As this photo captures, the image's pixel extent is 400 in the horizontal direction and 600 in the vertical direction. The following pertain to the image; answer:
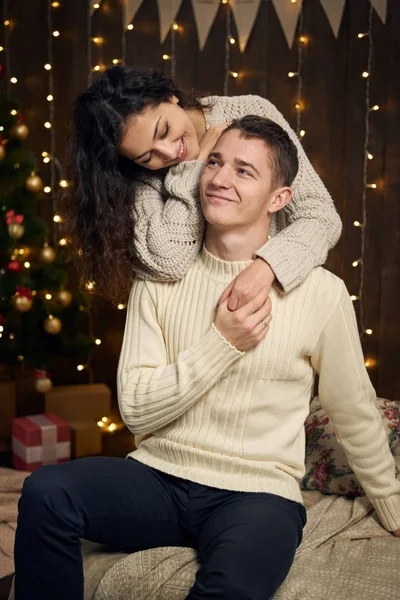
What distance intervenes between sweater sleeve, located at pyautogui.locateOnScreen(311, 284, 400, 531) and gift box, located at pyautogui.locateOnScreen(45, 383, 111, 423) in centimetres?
190

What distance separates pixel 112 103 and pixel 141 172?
0.20m

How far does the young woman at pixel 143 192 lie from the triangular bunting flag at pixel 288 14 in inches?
74.3

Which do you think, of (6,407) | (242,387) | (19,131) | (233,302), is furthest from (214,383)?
(6,407)

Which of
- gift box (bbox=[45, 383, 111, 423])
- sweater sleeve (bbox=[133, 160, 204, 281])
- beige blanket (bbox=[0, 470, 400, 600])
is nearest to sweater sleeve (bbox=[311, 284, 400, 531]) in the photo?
beige blanket (bbox=[0, 470, 400, 600])

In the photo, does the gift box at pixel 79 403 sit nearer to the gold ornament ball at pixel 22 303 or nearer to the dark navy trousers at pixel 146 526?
the gold ornament ball at pixel 22 303

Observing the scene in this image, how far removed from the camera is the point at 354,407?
1728mm

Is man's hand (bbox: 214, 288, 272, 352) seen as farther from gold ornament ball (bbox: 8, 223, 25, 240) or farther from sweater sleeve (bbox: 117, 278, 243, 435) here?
gold ornament ball (bbox: 8, 223, 25, 240)

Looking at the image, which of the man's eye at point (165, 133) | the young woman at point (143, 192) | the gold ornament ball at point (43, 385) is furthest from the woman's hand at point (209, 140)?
the gold ornament ball at point (43, 385)

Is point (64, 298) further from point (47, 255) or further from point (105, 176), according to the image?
point (105, 176)

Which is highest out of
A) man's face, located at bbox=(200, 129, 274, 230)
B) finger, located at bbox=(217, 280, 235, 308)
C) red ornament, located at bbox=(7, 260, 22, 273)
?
man's face, located at bbox=(200, 129, 274, 230)

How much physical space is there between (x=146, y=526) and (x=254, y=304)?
1.74 feet

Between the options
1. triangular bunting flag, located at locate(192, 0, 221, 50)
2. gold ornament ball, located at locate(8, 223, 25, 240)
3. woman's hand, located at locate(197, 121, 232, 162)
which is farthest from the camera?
triangular bunting flag, located at locate(192, 0, 221, 50)

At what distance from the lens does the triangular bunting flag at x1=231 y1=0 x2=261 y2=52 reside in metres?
3.55

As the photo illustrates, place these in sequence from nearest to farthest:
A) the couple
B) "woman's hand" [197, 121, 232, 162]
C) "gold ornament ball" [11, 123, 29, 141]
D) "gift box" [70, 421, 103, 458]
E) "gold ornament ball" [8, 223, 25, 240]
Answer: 1. the couple
2. "woman's hand" [197, 121, 232, 162]
3. "gold ornament ball" [8, 223, 25, 240]
4. "gold ornament ball" [11, 123, 29, 141]
5. "gift box" [70, 421, 103, 458]
